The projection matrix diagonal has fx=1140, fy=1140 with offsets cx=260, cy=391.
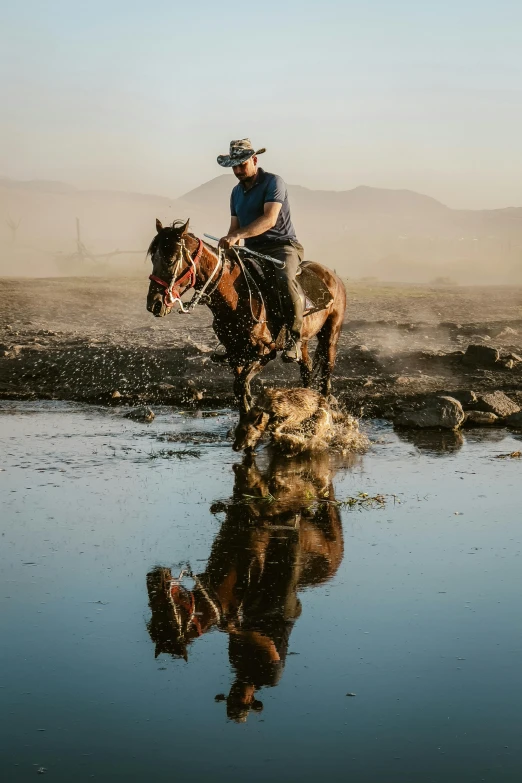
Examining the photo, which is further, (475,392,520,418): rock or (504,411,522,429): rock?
(475,392,520,418): rock

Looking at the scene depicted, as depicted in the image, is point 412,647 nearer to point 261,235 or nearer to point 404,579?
point 404,579

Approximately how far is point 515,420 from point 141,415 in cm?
417

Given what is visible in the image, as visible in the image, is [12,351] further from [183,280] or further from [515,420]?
[515,420]

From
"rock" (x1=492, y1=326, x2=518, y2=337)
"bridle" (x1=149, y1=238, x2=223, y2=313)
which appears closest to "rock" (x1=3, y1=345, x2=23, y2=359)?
"bridle" (x1=149, y1=238, x2=223, y2=313)

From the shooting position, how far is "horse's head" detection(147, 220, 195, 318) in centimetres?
990

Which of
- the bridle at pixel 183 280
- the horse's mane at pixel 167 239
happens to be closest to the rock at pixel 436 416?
the bridle at pixel 183 280

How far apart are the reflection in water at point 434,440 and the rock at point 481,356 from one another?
160 inches

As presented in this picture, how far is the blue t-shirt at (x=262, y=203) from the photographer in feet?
36.2

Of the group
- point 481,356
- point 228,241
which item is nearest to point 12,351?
point 481,356

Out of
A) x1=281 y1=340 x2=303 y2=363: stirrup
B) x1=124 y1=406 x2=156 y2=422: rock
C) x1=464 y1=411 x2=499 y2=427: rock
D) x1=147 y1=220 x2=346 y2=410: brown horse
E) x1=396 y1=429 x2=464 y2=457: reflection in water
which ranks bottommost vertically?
x1=124 y1=406 x2=156 y2=422: rock

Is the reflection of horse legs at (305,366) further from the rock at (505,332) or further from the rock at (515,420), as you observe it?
the rock at (505,332)

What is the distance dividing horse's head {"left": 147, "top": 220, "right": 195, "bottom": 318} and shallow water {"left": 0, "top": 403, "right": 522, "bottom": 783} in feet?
4.80

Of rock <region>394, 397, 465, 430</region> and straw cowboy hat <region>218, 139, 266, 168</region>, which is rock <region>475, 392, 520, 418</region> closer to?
rock <region>394, 397, 465, 430</region>

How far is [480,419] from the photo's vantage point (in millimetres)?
12703
